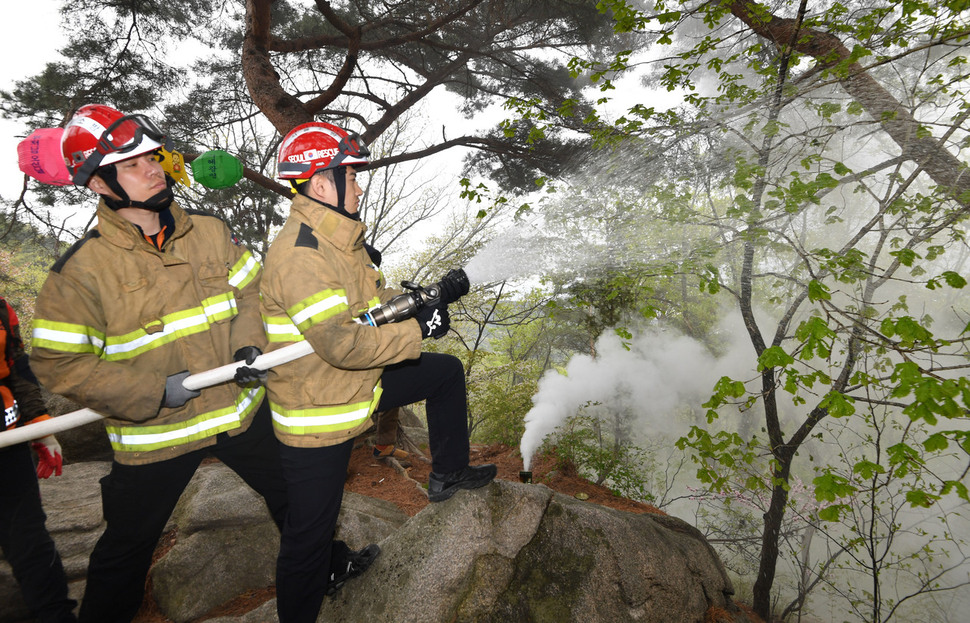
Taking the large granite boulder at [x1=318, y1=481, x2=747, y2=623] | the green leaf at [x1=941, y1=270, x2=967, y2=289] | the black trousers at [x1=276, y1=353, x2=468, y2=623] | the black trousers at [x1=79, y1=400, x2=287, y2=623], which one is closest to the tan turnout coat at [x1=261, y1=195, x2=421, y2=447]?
the black trousers at [x1=276, y1=353, x2=468, y2=623]

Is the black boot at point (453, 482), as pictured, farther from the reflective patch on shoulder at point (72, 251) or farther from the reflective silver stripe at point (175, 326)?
the reflective patch on shoulder at point (72, 251)

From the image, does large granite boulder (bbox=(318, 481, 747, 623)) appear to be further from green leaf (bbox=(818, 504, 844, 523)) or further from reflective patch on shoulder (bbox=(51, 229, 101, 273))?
reflective patch on shoulder (bbox=(51, 229, 101, 273))

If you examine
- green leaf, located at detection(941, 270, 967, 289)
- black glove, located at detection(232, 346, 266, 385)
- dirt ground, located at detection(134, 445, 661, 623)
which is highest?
green leaf, located at detection(941, 270, 967, 289)

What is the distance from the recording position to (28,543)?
237cm

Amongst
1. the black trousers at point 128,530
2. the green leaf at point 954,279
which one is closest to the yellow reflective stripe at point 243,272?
the black trousers at point 128,530

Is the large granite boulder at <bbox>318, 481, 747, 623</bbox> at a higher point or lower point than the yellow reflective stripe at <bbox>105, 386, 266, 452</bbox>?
lower

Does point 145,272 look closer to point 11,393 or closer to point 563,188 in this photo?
point 11,393

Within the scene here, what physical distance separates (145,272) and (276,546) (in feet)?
9.20

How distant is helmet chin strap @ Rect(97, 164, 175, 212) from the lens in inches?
78.0

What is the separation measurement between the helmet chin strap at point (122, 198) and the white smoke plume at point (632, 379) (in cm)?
599

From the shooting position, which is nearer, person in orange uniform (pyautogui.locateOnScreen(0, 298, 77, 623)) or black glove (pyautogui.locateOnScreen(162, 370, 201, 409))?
black glove (pyautogui.locateOnScreen(162, 370, 201, 409))

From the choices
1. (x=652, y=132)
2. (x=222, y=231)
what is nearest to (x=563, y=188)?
(x=652, y=132)

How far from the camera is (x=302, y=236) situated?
77.5 inches

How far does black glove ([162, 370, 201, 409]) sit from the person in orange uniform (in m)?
1.22
